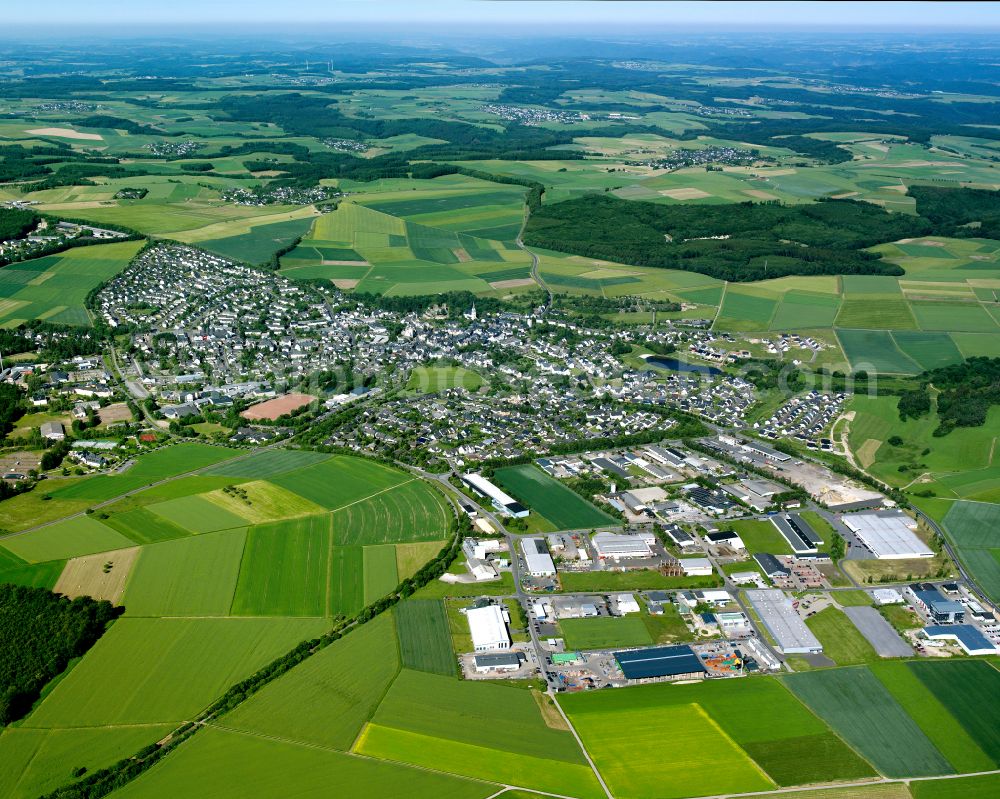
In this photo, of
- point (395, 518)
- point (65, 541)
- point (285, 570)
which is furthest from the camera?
point (395, 518)

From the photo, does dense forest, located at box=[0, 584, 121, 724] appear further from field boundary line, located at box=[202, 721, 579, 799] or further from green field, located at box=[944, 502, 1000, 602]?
green field, located at box=[944, 502, 1000, 602]

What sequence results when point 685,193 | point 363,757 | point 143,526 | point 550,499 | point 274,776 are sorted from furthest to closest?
point 685,193 → point 550,499 → point 143,526 → point 363,757 → point 274,776

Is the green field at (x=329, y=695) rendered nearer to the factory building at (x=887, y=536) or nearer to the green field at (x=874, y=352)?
the factory building at (x=887, y=536)

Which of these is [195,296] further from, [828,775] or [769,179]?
[769,179]

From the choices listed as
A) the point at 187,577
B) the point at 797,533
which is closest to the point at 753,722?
the point at 797,533

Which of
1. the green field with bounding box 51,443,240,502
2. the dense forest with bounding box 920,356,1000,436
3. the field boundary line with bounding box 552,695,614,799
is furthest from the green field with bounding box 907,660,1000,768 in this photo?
the green field with bounding box 51,443,240,502

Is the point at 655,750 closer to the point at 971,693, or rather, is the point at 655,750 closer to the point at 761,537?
the point at 971,693

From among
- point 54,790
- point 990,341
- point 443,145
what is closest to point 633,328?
point 990,341
